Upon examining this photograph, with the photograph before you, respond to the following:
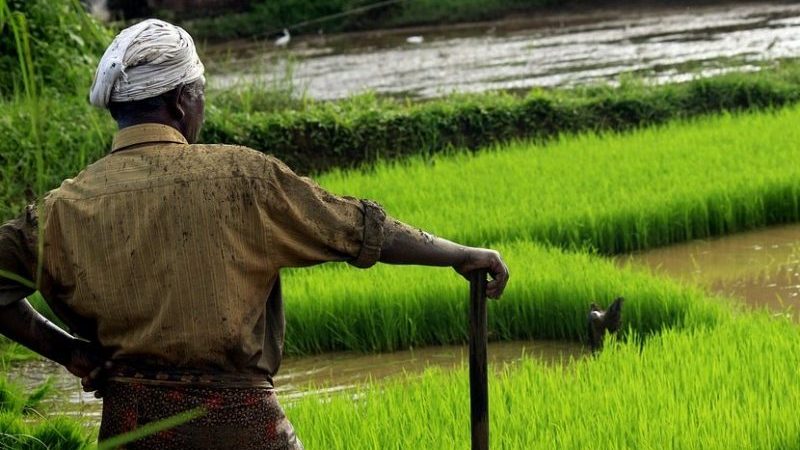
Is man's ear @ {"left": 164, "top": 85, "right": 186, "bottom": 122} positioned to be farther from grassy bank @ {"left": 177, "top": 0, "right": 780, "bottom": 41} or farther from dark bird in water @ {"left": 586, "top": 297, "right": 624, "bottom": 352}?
grassy bank @ {"left": 177, "top": 0, "right": 780, "bottom": 41}

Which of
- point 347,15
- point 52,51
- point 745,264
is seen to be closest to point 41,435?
point 745,264

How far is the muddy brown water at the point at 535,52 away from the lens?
13398 mm

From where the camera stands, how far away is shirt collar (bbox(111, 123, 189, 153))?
2418mm

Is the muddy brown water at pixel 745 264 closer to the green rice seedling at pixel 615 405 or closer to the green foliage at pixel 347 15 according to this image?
the green rice seedling at pixel 615 405

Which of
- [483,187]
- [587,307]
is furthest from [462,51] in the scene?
[587,307]

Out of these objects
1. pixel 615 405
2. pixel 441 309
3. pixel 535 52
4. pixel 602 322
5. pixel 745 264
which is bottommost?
pixel 535 52

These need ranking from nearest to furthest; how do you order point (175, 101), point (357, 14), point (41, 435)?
point (175, 101) < point (41, 435) < point (357, 14)

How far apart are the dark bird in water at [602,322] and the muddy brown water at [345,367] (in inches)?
7.0

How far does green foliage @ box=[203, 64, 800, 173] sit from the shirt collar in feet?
19.0

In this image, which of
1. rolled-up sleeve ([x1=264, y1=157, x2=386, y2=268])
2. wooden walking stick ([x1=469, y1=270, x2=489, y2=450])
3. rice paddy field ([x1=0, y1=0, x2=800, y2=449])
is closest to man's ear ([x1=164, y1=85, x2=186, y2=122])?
rolled-up sleeve ([x1=264, y1=157, x2=386, y2=268])

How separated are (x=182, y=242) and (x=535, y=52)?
13775mm

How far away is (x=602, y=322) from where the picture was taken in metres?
4.79

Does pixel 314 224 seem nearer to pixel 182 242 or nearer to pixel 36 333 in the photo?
pixel 182 242

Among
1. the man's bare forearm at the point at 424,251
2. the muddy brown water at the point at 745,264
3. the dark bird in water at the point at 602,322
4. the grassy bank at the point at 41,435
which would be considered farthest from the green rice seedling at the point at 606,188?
the man's bare forearm at the point at 424,251
